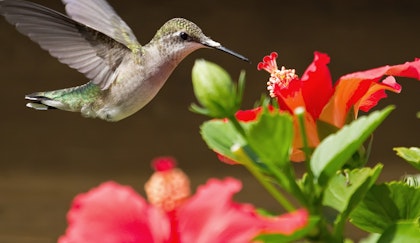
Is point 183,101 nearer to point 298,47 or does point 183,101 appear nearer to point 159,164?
point 298,47

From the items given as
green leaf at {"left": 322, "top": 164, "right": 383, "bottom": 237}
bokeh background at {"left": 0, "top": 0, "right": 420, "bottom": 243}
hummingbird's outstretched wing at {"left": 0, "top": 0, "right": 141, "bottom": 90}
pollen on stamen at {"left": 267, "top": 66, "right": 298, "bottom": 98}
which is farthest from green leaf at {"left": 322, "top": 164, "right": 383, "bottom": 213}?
bokeh background at {"left": 0, "top": 0, "right": 420, "bottom": 243}

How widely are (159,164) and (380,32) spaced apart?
3.09m

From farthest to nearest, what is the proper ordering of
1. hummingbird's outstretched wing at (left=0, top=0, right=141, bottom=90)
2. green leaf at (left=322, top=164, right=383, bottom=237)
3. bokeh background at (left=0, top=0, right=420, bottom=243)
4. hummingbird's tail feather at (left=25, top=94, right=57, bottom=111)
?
bokeh background at (left=0, top=0, right=420, bottom=243) → hummingbird's tail feather at (left=25, top=94, right=57, bottom=111) → hummingbird's outstretched wing at (left=0, top=0, right=141, bottom=90) → green leaf at (left=322, top=164, right=383, bottom=237)

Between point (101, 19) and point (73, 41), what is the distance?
0.05m

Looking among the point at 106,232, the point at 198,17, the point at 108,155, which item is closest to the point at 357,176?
the point at 106,232

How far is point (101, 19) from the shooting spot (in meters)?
1.18

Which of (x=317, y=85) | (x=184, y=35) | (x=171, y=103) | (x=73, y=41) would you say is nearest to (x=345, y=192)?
(x=317, y=85)

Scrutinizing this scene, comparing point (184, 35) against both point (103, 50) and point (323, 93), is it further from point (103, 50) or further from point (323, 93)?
point (323, 93)

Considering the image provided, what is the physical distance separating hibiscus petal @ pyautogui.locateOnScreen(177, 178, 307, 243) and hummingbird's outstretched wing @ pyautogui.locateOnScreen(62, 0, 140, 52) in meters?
0.73

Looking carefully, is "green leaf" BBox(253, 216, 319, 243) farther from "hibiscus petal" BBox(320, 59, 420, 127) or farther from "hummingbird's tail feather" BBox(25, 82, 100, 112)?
"hummingbird's tail feather" BBox(25, 82, 100, 112)

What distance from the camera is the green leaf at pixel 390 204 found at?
57 cm

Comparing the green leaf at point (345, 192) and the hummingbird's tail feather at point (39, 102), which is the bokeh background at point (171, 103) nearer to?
the hummingbird's tail feather at point (39, 102)

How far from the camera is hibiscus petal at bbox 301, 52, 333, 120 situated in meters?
0.60

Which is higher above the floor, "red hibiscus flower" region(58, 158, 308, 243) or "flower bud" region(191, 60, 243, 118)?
"flower bud" region(191, 60, 243, 118)
